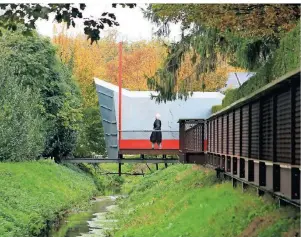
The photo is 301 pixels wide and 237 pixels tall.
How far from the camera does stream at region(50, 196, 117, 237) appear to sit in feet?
66.7

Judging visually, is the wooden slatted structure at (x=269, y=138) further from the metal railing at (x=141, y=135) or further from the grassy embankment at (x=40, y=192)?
the metal railing at (x=141, y=135)

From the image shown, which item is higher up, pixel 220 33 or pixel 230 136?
pixel 220 33

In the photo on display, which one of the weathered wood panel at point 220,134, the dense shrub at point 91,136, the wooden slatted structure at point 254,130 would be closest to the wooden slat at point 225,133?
the weathered wood panel at point 220,134

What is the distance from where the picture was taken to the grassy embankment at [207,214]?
10.1m

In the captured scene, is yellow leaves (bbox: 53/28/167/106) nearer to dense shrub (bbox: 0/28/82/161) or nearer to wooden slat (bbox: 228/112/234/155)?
dense shrub (bbox: 0/28/82/161)

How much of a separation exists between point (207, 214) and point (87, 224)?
30.7 feet

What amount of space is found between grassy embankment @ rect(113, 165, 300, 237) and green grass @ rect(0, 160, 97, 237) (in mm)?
2251

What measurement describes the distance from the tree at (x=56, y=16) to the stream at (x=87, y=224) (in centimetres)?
1111

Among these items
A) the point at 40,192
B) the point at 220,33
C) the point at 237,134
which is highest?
the point at 220,33

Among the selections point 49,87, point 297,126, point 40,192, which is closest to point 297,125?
point 297,126

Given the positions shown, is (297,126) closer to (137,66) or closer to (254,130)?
(254,130)

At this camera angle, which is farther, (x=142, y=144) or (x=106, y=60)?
(x=106, y=60)

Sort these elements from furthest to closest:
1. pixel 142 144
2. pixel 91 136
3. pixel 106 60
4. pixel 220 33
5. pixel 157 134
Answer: pixel 106 60 < pixel 91 136 < pixel 142 144 < pixel 157 134 < pixel 220 33

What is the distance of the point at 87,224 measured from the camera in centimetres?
2270
